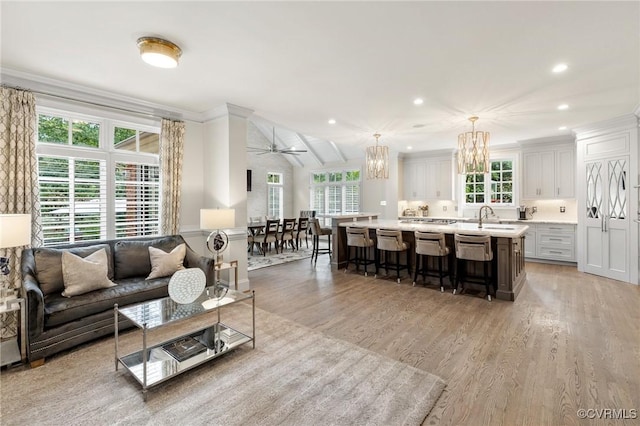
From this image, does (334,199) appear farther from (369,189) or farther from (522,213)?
(522,213)

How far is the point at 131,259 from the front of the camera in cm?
379

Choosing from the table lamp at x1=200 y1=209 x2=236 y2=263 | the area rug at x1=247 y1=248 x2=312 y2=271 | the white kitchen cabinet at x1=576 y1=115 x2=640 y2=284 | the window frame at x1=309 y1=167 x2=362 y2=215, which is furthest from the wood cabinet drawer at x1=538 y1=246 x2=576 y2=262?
the table lamp at x1=200 y1=209 x2=236 y2=263

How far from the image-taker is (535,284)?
16.6ft

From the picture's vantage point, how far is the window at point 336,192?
10430 millimetres

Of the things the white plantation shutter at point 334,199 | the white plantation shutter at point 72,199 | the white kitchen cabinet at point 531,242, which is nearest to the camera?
the white plantation shutter at point 72,199

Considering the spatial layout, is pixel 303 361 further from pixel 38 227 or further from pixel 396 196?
pixel 396 196

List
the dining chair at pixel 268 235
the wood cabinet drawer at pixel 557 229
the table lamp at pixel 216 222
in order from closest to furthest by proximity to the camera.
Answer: the table lamp at pixel 216 222
the wood cabinet drawer at pixel 557 229
the dining chair at pixel 268 235

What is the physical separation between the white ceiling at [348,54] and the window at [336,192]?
Result: 5.59 metres

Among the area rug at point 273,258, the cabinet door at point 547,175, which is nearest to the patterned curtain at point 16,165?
the area rug at point 273,258

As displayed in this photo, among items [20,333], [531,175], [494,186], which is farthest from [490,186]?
[20,333]

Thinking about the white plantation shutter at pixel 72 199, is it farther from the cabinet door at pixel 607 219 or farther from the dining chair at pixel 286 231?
the cabinet door at pixel 607 219

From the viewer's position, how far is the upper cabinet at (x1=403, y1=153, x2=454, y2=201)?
830 cm

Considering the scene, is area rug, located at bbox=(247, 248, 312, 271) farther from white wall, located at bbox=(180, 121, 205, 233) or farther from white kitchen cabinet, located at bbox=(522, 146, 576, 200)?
white kitchen cabinet, located at bbox=(522, 146, 576, 200)

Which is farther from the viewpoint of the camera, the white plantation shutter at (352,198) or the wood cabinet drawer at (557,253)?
the white plantation shutter at (352,198)
